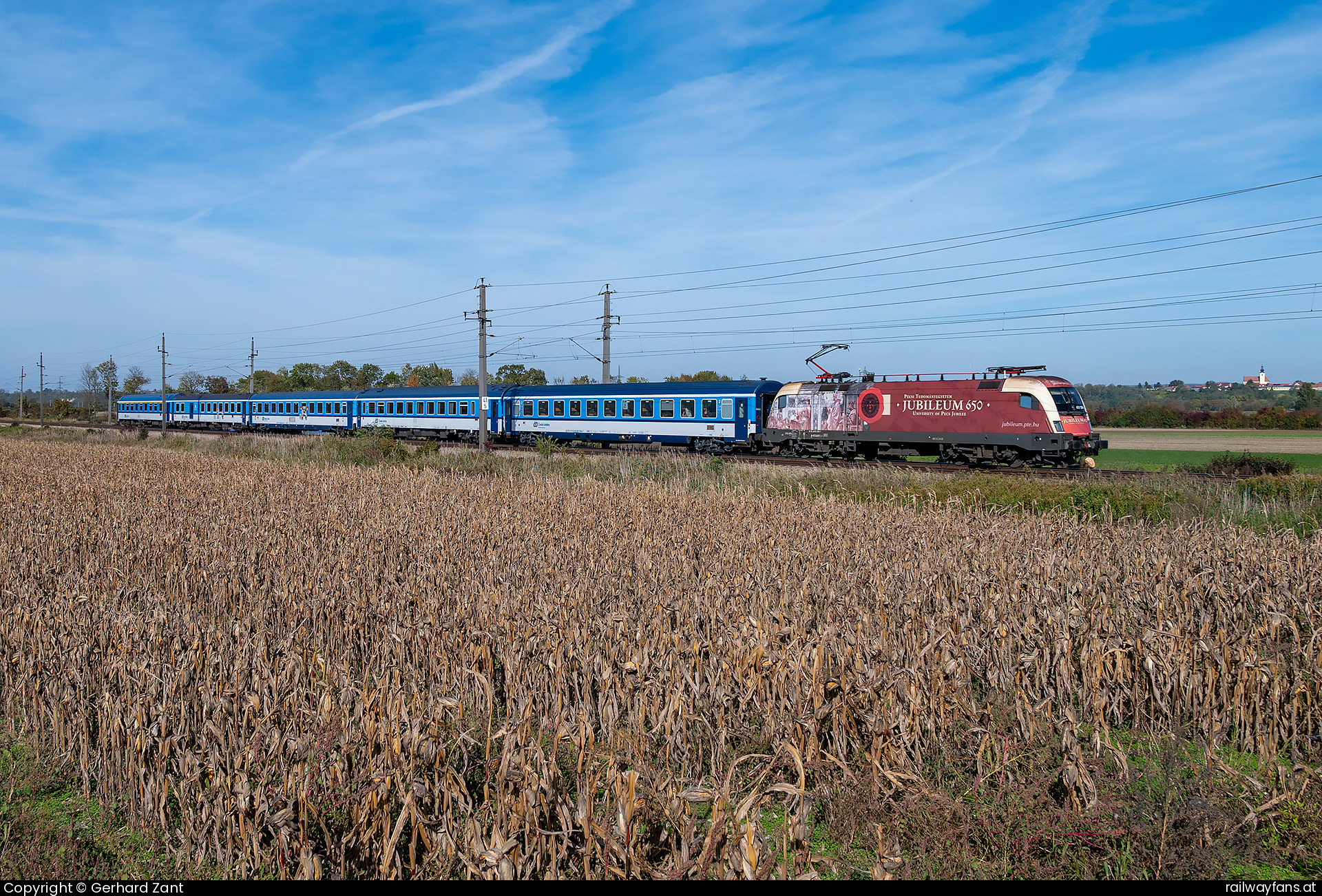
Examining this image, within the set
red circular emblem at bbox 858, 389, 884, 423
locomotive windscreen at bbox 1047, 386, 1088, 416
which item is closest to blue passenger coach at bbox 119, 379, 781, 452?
red circular emblem at bbox 858, 389, 884, 423

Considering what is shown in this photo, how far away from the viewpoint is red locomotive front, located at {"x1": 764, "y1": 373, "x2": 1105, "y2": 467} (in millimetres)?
23469

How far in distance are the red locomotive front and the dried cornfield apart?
14.7 m

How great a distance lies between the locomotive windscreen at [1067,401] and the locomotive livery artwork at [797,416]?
43mm

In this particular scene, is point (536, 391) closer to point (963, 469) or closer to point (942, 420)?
point (942, 420)

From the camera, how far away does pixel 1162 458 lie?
121 feet

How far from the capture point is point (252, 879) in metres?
3.41

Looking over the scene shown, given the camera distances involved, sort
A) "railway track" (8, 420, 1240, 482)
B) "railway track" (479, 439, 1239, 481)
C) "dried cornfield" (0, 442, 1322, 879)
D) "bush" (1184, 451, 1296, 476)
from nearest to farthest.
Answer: "dried cornfield" (0, 442, 1322, 879)
"railway track" (8, 420, 1240, 482)
"railway track" (479, 439, 1239, 481)
"bush" (1184, 451, 1296, 476)

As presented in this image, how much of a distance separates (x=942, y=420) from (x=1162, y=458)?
18982mm

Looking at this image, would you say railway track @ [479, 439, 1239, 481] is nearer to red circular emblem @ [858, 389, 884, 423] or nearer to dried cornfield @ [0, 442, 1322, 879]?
red circular emblem @ [858, 389, 884, 423]

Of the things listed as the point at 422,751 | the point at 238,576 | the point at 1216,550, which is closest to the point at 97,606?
the point at 238,576

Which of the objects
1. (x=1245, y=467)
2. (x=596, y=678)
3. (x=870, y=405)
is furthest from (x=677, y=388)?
(x=596, y=678)

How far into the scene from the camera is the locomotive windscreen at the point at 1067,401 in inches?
921

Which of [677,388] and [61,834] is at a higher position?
[677,388]
